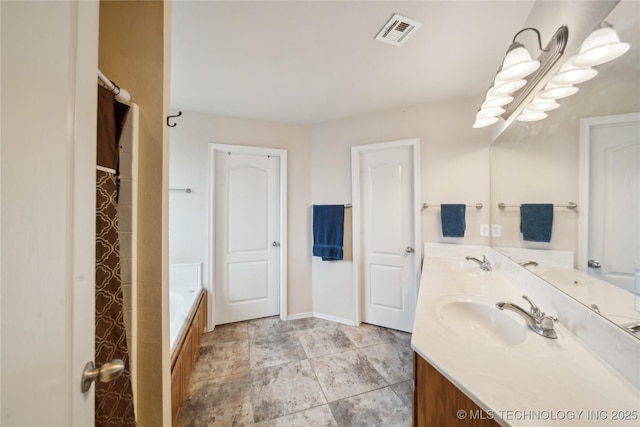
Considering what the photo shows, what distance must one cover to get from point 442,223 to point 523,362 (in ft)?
4.92

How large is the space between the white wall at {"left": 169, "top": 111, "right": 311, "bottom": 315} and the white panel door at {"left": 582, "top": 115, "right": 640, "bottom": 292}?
7.13 ft

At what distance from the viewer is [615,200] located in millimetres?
760

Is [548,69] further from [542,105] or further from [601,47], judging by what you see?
[601,47]

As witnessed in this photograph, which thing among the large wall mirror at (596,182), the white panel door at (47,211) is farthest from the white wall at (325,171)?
the white panel door at (47,211)

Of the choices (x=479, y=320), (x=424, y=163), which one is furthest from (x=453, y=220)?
(x=479, y=320)

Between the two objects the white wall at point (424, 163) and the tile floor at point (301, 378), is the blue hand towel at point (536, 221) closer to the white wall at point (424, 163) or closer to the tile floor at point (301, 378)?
the white wall at point (424, 163)

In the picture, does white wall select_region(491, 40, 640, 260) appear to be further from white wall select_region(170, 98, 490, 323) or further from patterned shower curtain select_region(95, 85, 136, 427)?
patterned shower curtain select_region(95, 85, 136, 427)

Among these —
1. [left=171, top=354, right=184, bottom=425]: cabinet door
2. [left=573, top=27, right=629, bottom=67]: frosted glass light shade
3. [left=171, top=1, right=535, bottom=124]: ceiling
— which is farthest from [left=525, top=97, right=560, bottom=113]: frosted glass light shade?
[left=171, top=354, right=184, bottom=425]: cabinet door

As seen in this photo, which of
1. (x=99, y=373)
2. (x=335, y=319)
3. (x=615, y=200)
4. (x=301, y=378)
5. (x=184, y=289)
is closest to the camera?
(x=99, y=373)

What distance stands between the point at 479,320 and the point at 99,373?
151cm

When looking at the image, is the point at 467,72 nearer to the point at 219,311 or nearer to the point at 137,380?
the point at 137,380

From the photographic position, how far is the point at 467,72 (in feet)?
5.54

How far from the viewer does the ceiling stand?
1181 mm

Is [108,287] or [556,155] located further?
[556,155]
